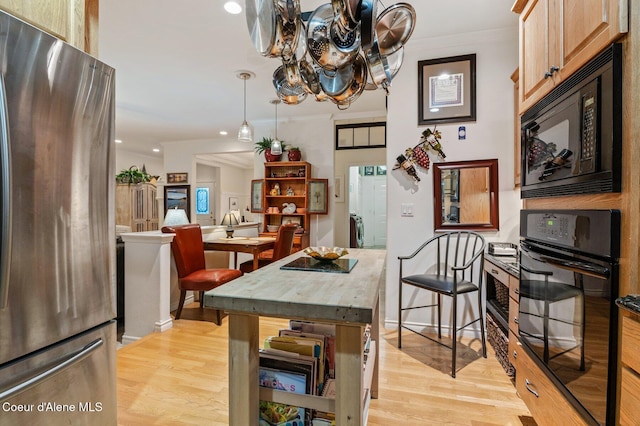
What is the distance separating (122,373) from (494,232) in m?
3.15

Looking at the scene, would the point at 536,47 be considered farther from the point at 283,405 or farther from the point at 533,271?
the point at 283,405

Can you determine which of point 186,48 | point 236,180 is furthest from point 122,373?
point 236,180

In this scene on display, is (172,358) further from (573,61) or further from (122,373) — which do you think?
(573,61)

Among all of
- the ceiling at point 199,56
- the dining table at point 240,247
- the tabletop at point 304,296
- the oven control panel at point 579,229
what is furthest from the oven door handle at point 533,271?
the dining table at point 240,247

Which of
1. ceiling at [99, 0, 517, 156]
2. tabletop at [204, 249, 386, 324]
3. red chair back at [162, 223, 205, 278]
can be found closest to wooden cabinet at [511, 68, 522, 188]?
ceiling at [99, 0, 517, 156]

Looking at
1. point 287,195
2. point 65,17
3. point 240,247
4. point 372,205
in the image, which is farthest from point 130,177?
point 65,17

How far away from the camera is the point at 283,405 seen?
1180 millimetres

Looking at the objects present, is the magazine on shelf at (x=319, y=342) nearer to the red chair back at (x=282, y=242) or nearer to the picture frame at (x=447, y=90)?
the red chair back at (x=282, y=242)

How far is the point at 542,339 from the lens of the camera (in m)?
1.35

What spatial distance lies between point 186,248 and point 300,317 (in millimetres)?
2549

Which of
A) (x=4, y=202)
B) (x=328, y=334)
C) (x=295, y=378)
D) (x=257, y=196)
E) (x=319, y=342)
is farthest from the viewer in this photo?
(x=257, y=196)

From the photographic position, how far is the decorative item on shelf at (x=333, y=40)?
1381 millimetres

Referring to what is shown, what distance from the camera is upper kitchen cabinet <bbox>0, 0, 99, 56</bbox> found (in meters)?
1.07

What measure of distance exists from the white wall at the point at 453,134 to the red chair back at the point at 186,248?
6.69 feet
